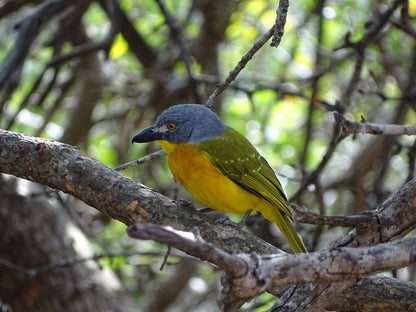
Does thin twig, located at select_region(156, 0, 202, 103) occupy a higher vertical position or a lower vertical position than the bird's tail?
higher

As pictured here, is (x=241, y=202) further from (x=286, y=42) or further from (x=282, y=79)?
(x=286, y=42)

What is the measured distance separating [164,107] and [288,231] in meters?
2.74

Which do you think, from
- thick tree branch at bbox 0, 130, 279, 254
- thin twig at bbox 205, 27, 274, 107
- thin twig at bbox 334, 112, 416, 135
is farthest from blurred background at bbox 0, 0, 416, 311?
thin twig at bbox 334, 112, 416, 135

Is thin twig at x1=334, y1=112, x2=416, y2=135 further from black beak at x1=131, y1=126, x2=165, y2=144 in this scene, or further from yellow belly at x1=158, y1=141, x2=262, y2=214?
black beak at x1=131, y1=126, x2=165, y2=144

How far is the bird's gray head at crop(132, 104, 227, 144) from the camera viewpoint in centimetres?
446

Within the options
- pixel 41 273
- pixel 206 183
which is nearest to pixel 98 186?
pixel 206 183

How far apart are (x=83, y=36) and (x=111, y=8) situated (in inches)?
56.0

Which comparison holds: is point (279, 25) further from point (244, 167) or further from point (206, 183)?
point (244, 167)

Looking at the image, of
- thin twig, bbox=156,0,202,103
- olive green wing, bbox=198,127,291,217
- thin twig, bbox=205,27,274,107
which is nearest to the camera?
thin twig, bbox=205,27,274,107

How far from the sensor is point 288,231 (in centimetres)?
431

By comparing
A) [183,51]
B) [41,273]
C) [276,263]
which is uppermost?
[183,51]

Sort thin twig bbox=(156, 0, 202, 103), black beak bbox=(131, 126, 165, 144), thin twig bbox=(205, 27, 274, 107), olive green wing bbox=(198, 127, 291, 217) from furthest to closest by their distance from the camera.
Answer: thin twig bbox=(156, 0, 202, 103), black beak bbox=(131, 126, 165, 144), olive green wing bbox=(198, 127, 291, 217), thin twig bbox=(205, 27, 274, 107)

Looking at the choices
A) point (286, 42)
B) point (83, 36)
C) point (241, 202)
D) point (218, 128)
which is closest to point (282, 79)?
point (286, 42)

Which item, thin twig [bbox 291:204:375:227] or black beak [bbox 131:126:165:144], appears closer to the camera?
thin twig [bbox 291:204:375:227]
